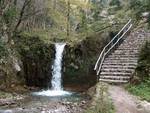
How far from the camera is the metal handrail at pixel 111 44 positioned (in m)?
18.2

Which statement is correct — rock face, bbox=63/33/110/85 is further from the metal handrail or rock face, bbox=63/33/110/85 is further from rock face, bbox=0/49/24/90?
rock face, bbox=0/49/24/90

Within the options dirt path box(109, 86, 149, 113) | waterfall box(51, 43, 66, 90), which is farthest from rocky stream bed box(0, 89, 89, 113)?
waterfall box(51, 43, 66, 90)

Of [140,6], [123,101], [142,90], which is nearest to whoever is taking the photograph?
[123,101]

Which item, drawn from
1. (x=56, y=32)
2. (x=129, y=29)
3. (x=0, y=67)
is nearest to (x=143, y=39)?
(x=129, y=29)

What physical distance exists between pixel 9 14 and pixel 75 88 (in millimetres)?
6472

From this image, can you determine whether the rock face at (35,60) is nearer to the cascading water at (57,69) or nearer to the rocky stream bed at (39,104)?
the cascading water at (57,69)

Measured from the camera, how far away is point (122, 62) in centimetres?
1845

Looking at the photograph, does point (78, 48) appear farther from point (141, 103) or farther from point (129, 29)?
point (141, 103)

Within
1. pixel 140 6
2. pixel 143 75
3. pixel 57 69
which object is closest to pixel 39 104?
pixel 143 75

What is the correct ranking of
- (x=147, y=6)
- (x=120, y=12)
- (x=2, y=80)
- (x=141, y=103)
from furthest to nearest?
(x=120, y=12), (x=2, y=80), (x=147, y=6), (x=141, y=103)

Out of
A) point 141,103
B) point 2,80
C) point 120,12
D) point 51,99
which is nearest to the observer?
point 141,103

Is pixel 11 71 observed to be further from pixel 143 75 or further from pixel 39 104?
pixel 143 75

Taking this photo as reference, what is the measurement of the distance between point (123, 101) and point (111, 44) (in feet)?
27.3

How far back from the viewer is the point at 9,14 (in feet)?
56.7
